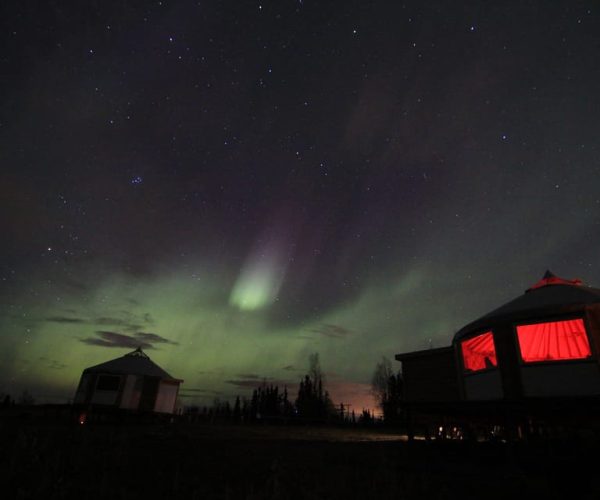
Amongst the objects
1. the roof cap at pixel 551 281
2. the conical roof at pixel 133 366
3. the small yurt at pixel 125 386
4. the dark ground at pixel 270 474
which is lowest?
the dark ground at pixel 270 474

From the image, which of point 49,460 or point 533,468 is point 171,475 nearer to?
point 49,460

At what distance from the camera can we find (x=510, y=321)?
11086 mm

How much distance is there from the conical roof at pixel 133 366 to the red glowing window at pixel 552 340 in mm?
22872

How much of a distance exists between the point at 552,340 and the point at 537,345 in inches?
26.9

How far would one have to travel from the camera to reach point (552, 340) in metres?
13.3

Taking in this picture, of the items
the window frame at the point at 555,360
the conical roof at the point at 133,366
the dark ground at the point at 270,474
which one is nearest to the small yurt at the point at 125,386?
the conical roof at the point at 133,366

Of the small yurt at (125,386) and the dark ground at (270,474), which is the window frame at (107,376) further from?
the dark ground at (270,474)

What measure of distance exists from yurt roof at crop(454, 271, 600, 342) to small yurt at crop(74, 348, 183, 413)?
20845mm

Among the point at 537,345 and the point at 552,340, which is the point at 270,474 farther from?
the point at 552,340

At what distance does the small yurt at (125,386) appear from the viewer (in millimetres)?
23469

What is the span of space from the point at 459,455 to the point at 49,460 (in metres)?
10.3

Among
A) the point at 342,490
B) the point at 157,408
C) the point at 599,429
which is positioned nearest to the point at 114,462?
the point at 342,490

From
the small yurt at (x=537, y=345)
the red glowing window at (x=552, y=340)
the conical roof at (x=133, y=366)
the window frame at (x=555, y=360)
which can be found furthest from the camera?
the conical roof at (x=133, y=366)

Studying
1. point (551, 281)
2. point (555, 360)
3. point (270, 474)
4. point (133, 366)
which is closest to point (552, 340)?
point (551, 281)
